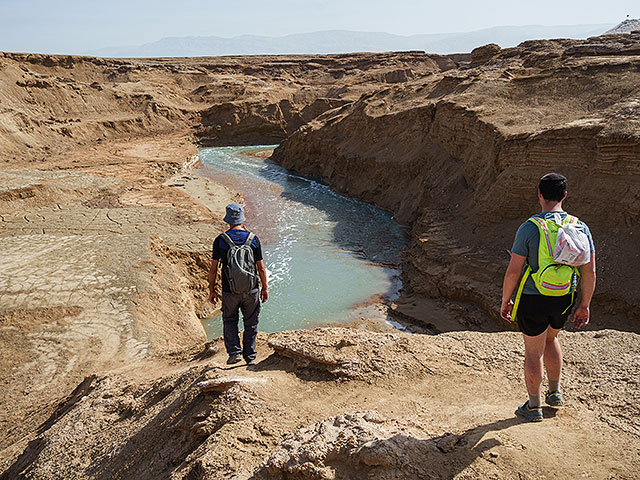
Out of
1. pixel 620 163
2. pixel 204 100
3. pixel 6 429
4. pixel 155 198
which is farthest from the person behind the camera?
pixel 204 100

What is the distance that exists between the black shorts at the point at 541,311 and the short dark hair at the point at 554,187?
659mm

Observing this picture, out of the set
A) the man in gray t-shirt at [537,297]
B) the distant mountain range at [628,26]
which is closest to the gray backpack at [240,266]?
the man in gray t-shirt at [537,297]

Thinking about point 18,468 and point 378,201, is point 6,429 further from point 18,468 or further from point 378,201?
point 378,201

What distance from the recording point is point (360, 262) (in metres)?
13.5

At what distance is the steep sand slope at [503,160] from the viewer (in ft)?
30.8

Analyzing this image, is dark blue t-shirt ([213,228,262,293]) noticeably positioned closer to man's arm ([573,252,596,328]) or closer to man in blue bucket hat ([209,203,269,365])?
man in blue bucket hat ([209,203,269,365])

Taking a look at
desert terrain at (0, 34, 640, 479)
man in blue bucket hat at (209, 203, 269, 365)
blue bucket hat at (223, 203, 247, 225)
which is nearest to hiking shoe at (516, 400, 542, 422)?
desert terrain at (0, 34, 640, 479)

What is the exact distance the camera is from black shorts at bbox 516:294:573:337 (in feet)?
10.6

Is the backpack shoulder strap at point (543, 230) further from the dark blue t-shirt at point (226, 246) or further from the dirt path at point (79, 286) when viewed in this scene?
the dirt path at point (79, 286)

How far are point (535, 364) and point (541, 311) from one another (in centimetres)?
39

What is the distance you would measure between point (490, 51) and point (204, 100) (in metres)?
24.0

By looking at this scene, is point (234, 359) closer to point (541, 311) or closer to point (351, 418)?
point (351, 418)

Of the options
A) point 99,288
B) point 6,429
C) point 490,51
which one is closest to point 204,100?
point 490,51

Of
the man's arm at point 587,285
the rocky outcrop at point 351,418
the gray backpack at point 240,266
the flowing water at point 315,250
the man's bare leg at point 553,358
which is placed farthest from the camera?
the flowing water at point 315,250
